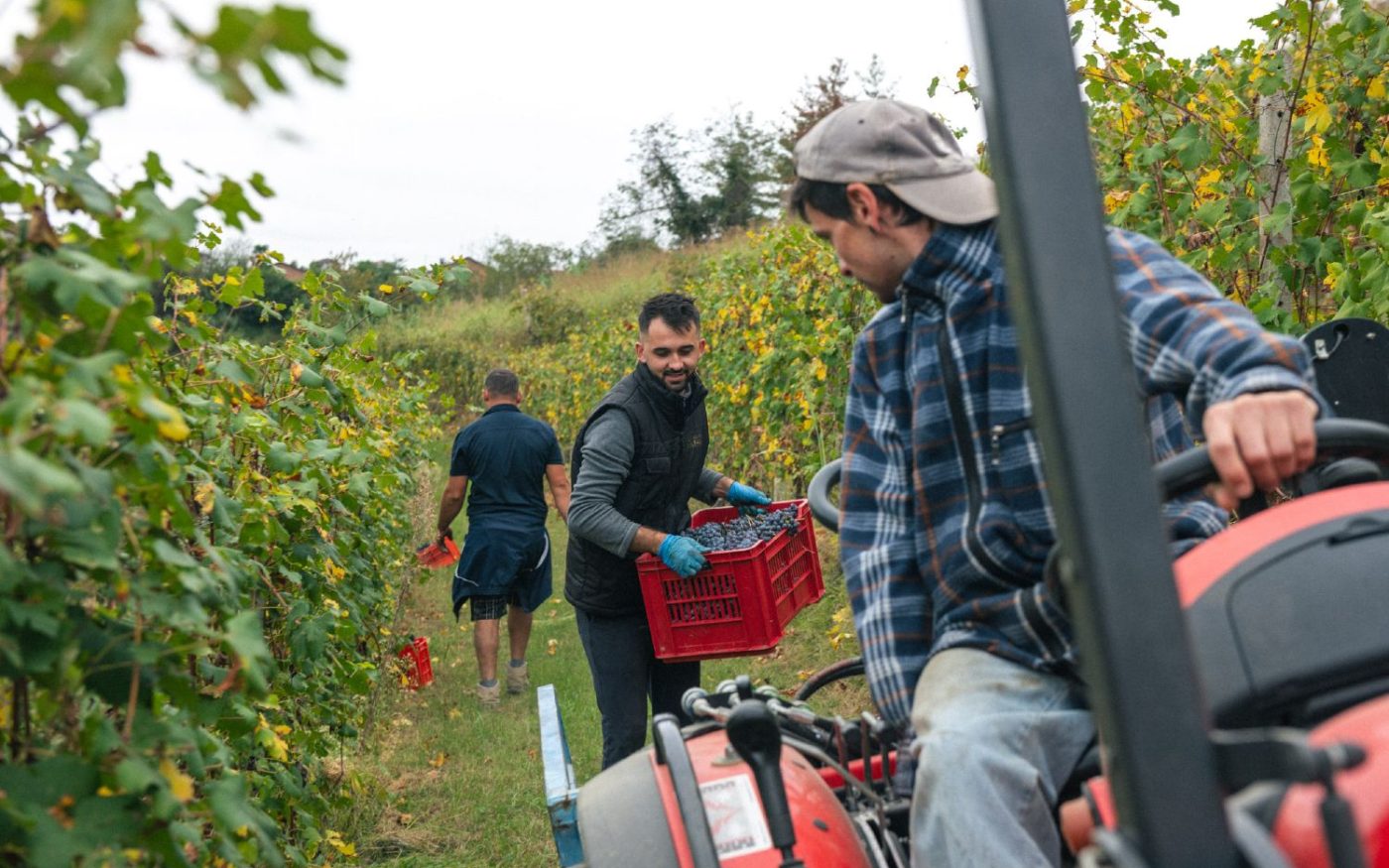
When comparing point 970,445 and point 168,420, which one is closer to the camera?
point 168,420

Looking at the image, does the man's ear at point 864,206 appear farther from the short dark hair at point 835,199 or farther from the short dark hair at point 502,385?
the short dark hair at point 502,385

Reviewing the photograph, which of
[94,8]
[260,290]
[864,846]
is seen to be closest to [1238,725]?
[864,846]

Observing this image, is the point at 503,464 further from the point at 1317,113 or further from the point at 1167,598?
the point at 1167,598

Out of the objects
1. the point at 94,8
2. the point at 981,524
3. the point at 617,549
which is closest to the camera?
the point at 94,8

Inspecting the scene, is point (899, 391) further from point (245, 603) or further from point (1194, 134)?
point (1194, 134)

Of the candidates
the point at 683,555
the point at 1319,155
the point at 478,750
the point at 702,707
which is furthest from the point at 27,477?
the point at 478,750

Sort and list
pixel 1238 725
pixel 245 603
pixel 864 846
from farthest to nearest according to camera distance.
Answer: pixel 245 603 → pixel 864 846 → pixel 1238 725

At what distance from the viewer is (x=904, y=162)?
2.06 metres

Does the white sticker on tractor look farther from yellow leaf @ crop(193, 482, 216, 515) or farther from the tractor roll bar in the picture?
yellow leaf @ crop(193, 482, 216, 515)

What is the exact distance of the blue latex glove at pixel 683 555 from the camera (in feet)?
13.7

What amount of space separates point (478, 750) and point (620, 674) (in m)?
2.72

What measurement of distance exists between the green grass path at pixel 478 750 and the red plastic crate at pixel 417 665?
110 millimetres

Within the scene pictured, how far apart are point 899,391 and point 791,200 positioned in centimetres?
40

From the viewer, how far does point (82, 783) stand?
1445 mm
